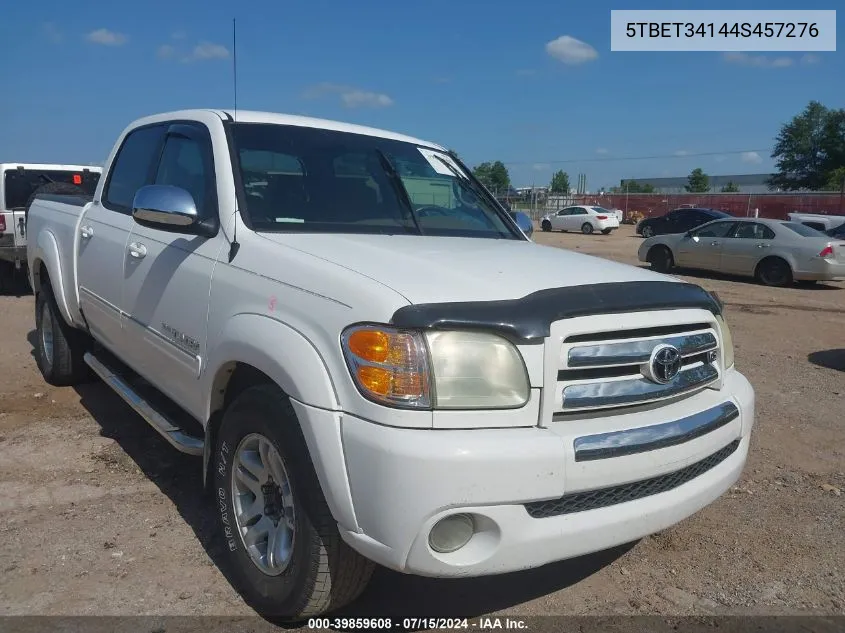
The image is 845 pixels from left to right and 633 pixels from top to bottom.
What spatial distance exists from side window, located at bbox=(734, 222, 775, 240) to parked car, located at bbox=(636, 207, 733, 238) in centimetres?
1088

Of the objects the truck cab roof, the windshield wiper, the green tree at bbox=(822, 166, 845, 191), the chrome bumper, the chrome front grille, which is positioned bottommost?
the chrome bumper

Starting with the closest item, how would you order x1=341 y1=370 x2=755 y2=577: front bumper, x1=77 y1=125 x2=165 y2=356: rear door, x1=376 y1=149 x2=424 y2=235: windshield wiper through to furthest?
x1=341 y1=370 x2=755 y2=577: front bumper, x1=376 y1=149 x2=424 y2=235: windshield wiper, x1=77 y1=125 x2=165 y2=356: rear door

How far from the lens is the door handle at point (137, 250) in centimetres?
370

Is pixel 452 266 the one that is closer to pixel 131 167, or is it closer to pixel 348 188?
pixel 348 188

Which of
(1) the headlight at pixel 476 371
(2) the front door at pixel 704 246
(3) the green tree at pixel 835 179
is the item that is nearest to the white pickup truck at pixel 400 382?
(1) the headlight at pixel 476 371

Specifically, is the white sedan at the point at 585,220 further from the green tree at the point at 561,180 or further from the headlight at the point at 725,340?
the green tree at the point at 561,180

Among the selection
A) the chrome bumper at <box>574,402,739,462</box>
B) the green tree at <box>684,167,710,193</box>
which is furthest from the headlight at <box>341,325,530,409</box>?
the green tree at <box>684,167,710,193</box>

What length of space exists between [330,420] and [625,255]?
21.0m

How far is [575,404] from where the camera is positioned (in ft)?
7.63

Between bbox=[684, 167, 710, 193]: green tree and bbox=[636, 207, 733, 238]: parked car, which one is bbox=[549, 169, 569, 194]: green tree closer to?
bbox=[684, 167, 710, 193]: green tree

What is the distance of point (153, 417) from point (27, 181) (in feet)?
28.1

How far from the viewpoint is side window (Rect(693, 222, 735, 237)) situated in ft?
51.6

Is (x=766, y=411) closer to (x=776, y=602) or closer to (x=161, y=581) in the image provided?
(x=776, y=602)

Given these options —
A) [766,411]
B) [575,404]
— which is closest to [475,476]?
[575,404]
